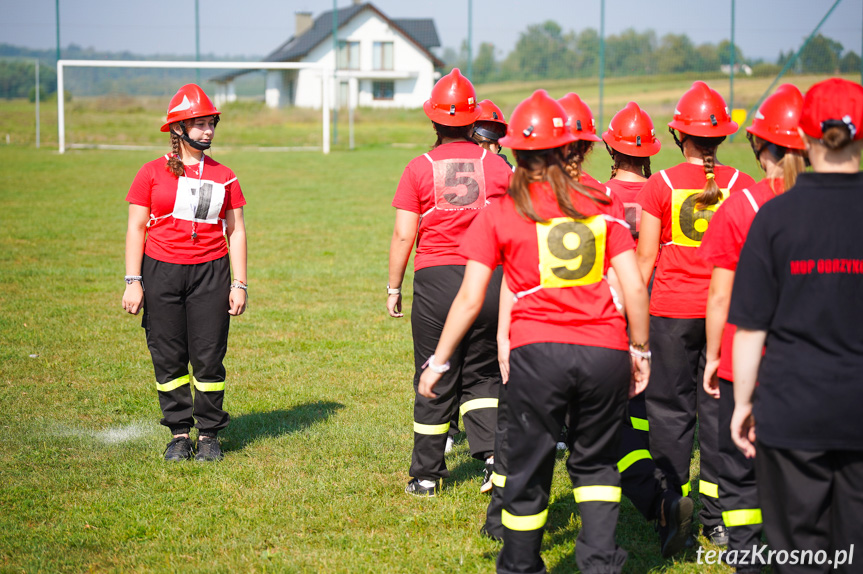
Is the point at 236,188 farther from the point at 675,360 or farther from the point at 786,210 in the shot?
the point at 786,210

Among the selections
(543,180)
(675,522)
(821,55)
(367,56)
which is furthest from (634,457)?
(367,56)

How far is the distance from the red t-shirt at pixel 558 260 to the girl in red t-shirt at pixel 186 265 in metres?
2.63

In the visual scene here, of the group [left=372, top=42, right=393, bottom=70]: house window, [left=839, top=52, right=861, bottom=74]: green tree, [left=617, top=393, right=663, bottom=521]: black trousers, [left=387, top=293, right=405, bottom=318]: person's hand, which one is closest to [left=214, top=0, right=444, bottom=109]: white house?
[left=372, top=42, right=393, bottom=70]: house window

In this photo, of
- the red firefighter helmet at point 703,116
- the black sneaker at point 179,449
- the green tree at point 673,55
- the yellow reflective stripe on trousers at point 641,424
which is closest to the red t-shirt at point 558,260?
the red firefighter helmet at point 703,116

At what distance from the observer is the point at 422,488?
5031 millimetres

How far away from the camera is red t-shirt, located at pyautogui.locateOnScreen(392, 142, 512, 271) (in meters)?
4.84

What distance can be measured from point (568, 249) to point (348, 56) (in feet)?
146

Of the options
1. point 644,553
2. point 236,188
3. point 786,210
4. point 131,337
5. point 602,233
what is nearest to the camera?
point 786,210

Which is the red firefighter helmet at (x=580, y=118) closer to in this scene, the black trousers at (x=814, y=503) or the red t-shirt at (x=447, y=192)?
the red t-shirt at (x=447, y=192)

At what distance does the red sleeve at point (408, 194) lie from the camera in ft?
15.8

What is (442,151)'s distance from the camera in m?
Result: 4.88

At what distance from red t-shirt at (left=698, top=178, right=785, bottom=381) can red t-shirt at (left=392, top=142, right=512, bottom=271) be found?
5.22 feet

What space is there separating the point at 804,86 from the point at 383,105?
65.8 ft

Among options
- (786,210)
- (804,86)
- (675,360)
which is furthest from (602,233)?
(804,86)
